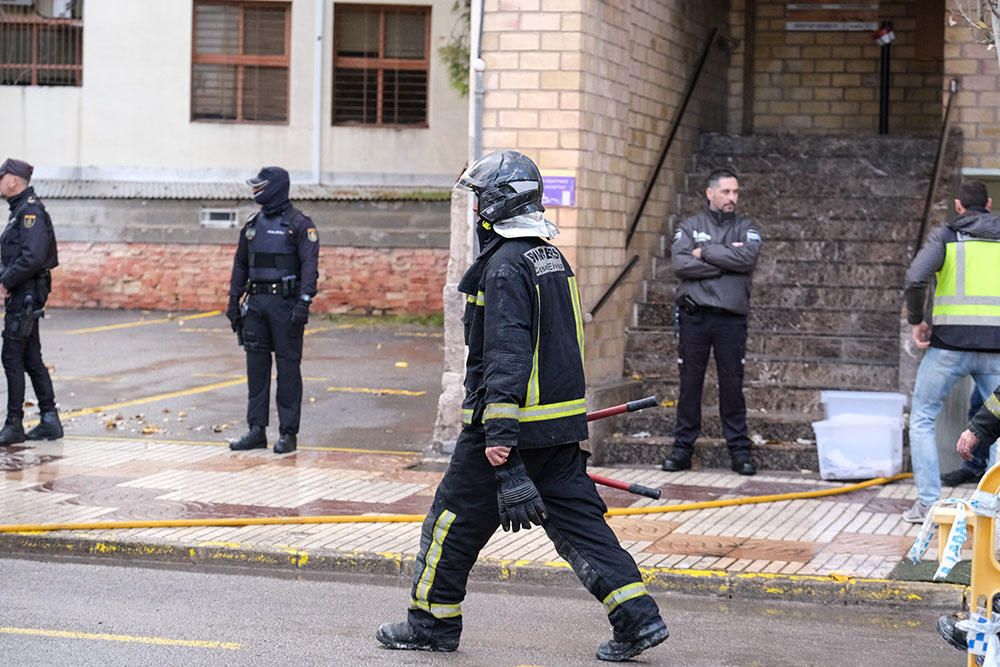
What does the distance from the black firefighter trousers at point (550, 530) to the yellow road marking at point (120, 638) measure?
0.91 meters

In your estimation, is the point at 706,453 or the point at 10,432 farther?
the point at 10,432

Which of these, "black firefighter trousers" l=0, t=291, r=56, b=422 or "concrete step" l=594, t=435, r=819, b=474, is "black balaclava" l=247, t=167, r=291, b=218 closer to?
"black firefighter trousers" l=0, t=291, r=56, b=422

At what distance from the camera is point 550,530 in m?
6.07

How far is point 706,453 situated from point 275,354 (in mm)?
3234

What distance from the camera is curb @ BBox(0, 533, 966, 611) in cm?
748

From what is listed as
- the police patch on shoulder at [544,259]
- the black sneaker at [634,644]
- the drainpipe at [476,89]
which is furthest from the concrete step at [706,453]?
the police patch on shoulder at [544,259]

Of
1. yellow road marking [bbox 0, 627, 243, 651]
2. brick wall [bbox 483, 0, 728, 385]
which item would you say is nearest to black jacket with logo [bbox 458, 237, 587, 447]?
yellow road marking [bbox 0, 627, 243, 651]

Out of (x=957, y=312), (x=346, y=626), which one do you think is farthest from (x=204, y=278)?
(x=346, y=626)

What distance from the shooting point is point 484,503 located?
6027 millimetres

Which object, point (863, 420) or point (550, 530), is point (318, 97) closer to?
point (863, 420)

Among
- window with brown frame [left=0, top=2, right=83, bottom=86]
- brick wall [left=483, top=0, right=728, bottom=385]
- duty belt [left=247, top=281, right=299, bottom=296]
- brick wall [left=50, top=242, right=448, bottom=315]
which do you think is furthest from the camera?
window with brown frame [left=0, top=2, right=83, bottom=86]

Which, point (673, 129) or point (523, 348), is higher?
point (673, 129)

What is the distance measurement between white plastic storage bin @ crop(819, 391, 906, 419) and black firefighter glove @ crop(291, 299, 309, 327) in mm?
3756

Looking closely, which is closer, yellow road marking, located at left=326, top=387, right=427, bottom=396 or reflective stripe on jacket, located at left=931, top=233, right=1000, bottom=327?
reflective stripe on jacket, located at left=931, top=233, right=1000, bottom=327
